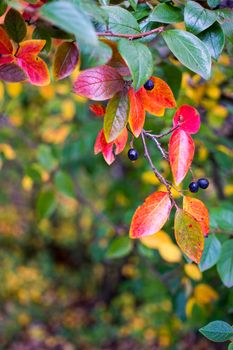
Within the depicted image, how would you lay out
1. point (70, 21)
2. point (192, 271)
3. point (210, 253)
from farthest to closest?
point (192, 271) < point (210, 253) < point (70, 21)

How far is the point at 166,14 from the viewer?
2.02ft

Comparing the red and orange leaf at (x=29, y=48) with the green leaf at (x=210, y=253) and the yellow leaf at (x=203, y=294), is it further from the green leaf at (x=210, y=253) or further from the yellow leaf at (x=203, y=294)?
the yellow leaf at (x=203, y=294)

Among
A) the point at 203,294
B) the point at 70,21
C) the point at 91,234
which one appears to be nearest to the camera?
the point at 70,21

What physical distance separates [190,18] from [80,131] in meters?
1.47

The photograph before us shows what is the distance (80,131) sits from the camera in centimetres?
205

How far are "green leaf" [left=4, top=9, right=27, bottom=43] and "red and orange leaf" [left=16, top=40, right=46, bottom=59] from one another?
10mm

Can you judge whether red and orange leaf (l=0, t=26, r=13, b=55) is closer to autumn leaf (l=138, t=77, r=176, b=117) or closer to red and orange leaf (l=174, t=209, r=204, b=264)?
autumn leaf (l=138, t=77, r=176, b=117)

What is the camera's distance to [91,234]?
3787 mm

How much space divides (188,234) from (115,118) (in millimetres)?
174

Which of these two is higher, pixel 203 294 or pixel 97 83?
pixel 97 83

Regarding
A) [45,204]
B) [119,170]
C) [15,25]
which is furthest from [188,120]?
[119,170]

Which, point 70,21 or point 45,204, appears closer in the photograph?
point 70,21

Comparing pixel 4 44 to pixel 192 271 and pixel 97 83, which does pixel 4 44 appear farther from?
pixel 192 271

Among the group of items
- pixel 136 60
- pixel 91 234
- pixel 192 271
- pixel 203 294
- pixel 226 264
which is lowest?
pixel 91 234
